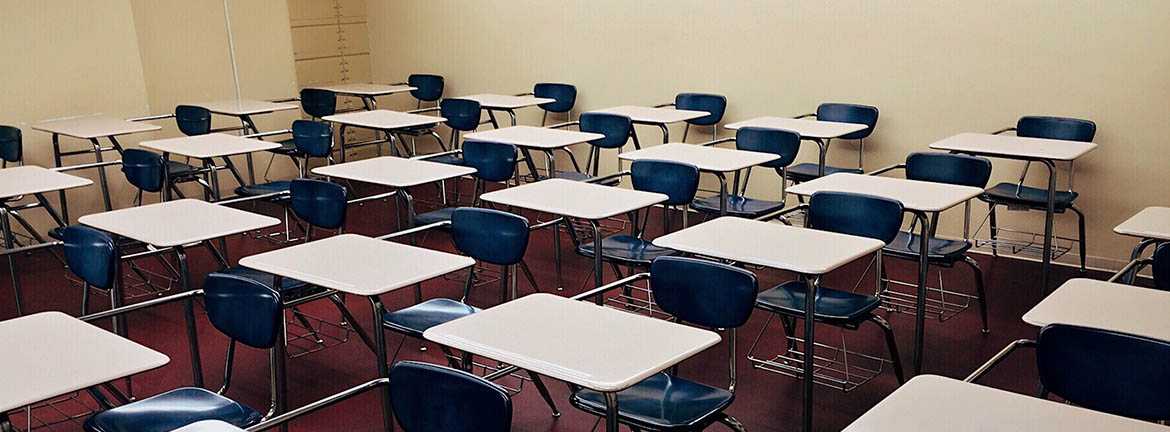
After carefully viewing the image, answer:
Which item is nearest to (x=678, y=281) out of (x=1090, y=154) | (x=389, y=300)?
(x=389, y=300)

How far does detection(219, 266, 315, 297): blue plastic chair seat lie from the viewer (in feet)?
14.4

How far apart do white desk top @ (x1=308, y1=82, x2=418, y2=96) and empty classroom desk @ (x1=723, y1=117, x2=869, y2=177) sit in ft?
12.3

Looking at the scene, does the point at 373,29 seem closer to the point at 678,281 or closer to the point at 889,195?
the point at 889,195

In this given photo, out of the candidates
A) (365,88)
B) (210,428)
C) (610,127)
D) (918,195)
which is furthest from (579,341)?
(365,88)

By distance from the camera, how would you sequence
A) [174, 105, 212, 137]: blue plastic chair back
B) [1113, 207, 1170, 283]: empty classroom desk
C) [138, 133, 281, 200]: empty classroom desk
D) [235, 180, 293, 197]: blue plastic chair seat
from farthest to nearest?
1. [174, 105, 212, 137]: blue plastic chair back
2. [235, 180, 293, 197]: blue plastic chair seat
3. [138, 133, 281, 200]: empty classroom desk
4. [1113, 207, 1170, 283]: empty classroom desk

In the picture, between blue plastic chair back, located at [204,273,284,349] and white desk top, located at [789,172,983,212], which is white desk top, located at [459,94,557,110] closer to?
white desk top, located at [789,172,983,212]

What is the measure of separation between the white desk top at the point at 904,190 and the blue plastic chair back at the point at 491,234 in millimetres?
1451

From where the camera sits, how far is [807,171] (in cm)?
663

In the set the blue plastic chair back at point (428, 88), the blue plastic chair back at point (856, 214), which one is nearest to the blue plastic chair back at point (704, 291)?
the blue plastic chair back at point (856, 214)

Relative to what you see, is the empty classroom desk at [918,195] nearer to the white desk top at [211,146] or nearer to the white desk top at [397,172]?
the white desk top at [397,172]

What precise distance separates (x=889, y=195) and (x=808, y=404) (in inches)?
56.1

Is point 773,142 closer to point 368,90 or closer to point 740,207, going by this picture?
point 740,207

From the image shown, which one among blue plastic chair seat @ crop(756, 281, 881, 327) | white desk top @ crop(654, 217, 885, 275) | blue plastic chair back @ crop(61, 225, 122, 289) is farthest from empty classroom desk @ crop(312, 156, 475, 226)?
blue plastic chair seat @ crop(756, 281, 881, 327)

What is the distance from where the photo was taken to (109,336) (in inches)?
119
